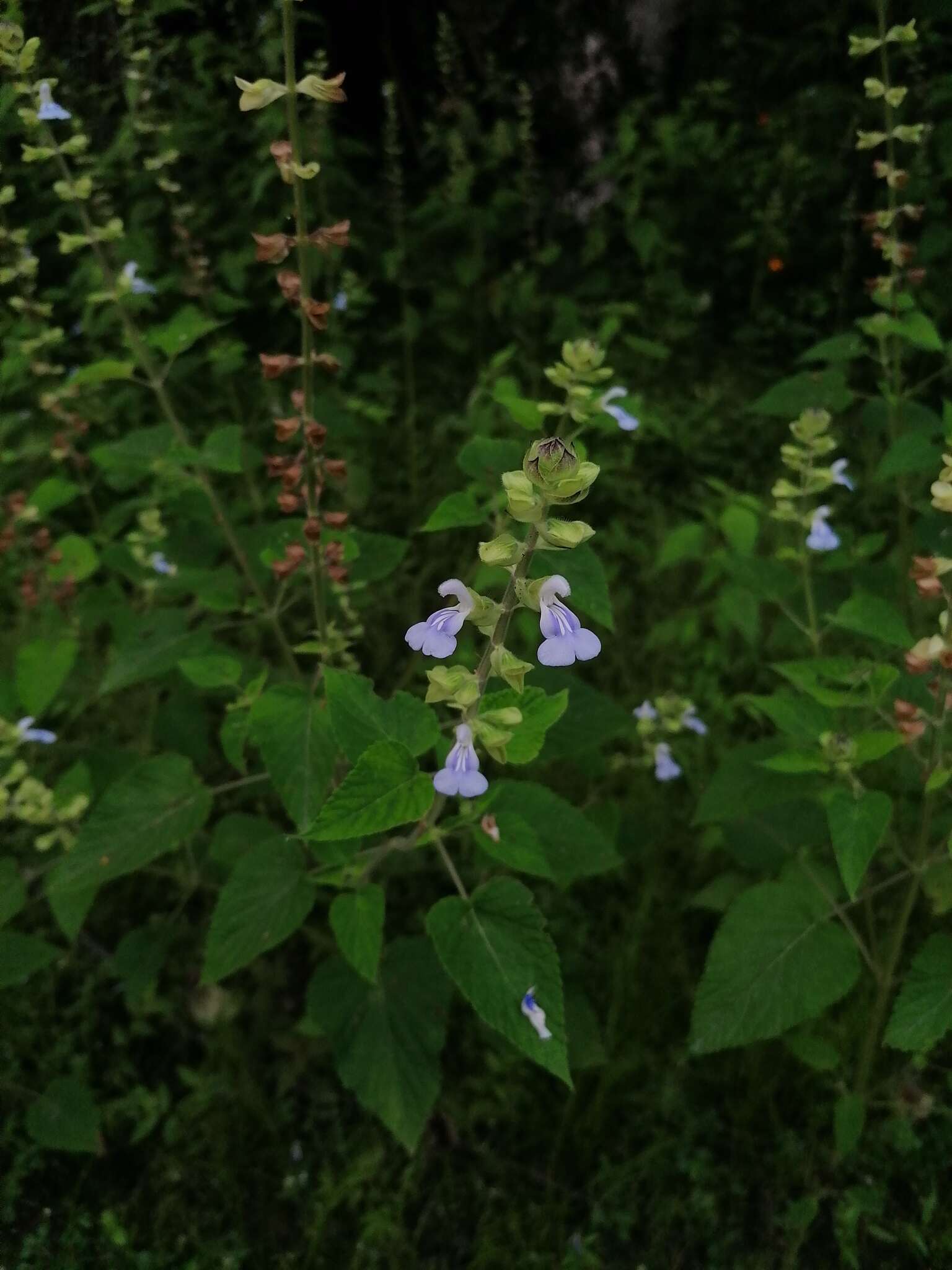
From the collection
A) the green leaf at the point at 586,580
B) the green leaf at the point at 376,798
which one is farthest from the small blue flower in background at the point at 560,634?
the green leaf at the point at 586,580

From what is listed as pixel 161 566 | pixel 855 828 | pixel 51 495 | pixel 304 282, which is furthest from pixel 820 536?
pixel 51 495

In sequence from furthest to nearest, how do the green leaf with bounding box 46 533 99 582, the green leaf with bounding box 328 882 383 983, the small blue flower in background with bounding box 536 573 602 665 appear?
the green leaf with bounding box 46 533 99 582
the green leaf with bounding box 328 882 383 983
the small blue flower in background with bounding box 536 573 602 665

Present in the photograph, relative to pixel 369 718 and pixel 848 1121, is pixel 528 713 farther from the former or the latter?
pixel 848 1121

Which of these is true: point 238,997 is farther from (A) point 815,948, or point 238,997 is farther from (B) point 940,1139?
(B) point 940,1139

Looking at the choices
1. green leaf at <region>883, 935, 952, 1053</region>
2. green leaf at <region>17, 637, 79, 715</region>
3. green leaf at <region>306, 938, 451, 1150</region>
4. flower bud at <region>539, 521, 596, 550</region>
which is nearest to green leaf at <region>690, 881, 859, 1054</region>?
green leaf at <region>883, 935, 952, 1053</region>

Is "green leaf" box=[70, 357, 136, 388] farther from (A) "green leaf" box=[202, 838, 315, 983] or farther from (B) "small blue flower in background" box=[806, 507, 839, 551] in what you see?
(B) "small blue flower in background" box=[806, 507, 839, 551]

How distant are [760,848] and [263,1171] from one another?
1.58m

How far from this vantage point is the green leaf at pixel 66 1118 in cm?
217

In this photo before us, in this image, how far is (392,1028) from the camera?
2.06 metres

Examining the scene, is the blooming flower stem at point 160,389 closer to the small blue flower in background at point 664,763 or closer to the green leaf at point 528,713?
the green leaf at point 528,713

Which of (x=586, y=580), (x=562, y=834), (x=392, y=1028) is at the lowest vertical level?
(x=392, y=1028)

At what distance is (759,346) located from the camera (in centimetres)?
523

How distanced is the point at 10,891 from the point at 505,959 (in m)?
1.23

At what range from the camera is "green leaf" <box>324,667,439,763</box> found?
1.59 m
